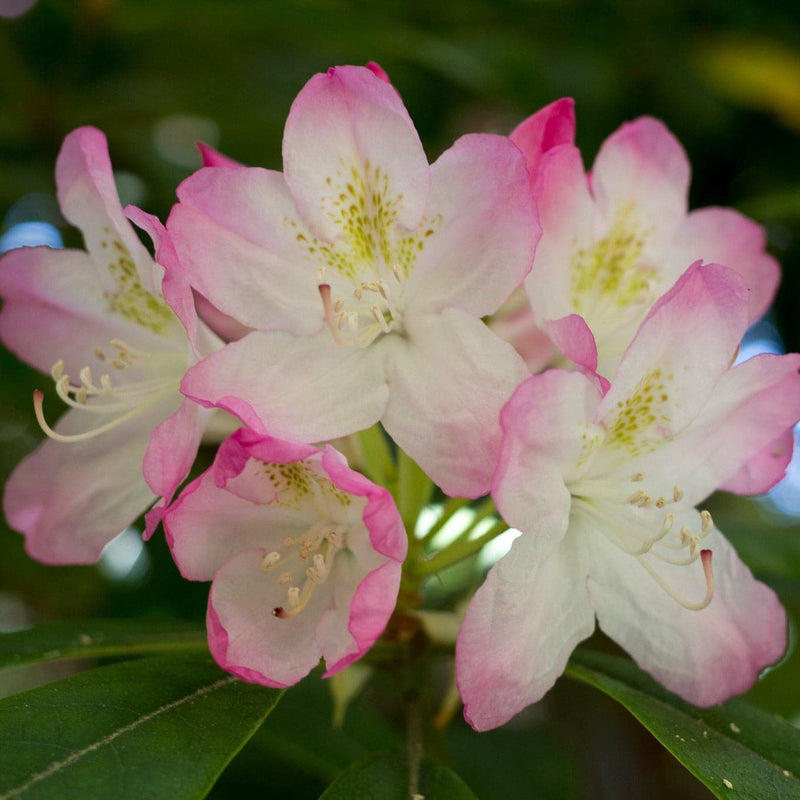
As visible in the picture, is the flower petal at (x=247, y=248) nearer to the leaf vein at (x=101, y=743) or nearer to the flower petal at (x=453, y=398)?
the flower petal at (x=453, y=398)

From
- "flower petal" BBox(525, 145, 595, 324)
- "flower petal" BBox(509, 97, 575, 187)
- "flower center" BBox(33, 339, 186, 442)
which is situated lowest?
"flower center" BBox(33, 339, 186, 442)

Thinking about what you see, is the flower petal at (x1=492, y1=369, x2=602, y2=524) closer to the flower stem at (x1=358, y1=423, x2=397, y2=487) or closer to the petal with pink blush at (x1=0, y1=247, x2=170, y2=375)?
the flower stem at (x1=358, y1=423, x2=397, y2=487)

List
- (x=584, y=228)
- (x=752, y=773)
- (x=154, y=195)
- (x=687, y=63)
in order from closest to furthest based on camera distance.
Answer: (x=752, y=773) → (x=584, y=228) → (x=154, y=195) → (x=687, y=63)

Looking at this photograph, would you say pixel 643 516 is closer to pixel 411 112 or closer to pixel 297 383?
pixel 297 383

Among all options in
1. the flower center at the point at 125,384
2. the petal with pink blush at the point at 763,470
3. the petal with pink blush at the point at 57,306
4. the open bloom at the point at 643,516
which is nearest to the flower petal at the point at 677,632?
the open bloom at the point at 643,516

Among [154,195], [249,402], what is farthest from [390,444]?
[249,402]

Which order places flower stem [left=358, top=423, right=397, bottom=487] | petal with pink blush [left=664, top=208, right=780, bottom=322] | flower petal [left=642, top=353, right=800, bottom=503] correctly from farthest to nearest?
petal with pink blush [left=664, top=208, right=780, bottom=322]
flower stem [left=358, top=423, right=397, bottom=487]
flower petal [left=642, top=353, right=800, bottom=503]

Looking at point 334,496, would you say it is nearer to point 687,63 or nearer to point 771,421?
point 771,421

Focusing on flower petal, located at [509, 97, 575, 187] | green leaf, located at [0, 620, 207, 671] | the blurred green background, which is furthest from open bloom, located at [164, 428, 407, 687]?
the blurred green background

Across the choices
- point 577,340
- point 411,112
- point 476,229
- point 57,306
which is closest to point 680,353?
point 577,340
